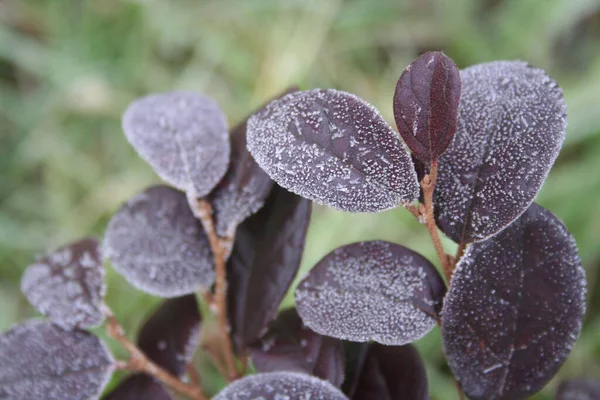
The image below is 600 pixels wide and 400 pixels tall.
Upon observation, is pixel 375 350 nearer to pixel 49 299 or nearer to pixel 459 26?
pixel 49 299

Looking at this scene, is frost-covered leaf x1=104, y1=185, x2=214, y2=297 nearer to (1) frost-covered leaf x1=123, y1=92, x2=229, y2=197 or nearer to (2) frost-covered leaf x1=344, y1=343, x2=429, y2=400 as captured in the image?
(1) frost-covered leaf x1=123, y1=92, x2=229, y2=197

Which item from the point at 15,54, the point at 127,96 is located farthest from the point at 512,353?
the point at 15,54

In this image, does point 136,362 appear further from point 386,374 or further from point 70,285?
point 386,374

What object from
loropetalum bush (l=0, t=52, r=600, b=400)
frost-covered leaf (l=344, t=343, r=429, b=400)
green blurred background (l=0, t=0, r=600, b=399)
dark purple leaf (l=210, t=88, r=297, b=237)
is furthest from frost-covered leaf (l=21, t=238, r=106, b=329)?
green blurred background (l=0, t=0, r=600, b=399)

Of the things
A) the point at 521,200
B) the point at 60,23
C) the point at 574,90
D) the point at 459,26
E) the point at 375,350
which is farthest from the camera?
the point at 60,23

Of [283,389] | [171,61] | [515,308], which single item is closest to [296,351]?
[283,389]

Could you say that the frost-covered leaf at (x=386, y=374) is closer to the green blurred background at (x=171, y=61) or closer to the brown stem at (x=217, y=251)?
the brown stem at (x=217, y=251)
